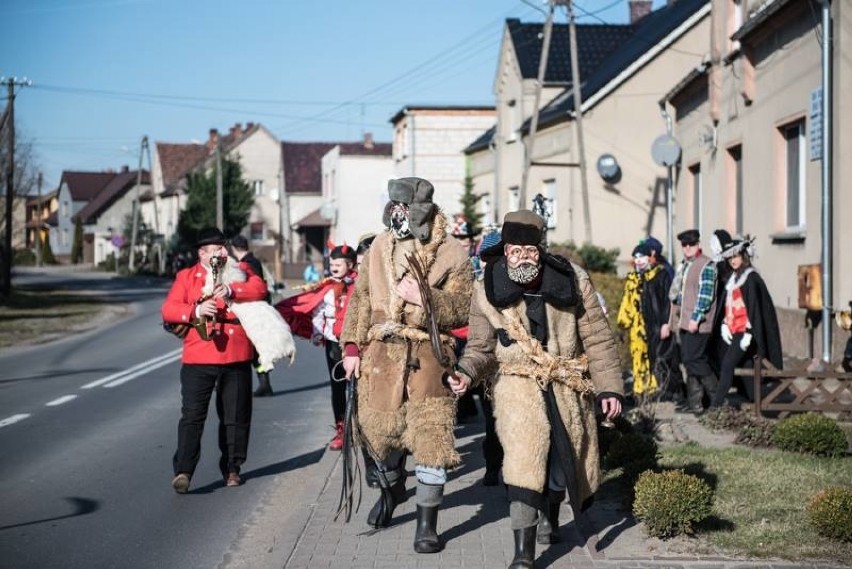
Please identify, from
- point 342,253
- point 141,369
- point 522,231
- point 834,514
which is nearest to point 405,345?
point 522,231

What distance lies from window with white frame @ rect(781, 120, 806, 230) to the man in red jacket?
9.39m

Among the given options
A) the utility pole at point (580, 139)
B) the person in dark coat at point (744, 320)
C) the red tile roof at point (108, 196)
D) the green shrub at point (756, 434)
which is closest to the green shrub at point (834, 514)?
the green shrub at point (756, 434)

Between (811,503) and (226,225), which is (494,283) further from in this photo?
(226,225)

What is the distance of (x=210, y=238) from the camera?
8.23 metres

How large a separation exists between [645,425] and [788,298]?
261 inches

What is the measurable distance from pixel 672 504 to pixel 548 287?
4.65 ft

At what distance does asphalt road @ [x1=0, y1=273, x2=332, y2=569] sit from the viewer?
677cm

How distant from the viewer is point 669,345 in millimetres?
12547

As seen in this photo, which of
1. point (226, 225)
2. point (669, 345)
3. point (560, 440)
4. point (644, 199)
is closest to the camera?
point (560, 440)

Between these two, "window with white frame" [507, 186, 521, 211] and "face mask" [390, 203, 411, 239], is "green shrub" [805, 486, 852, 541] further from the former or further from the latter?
"window with white frame" [507, 186, 521, 211]

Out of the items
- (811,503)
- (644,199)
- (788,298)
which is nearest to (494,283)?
(811,503)

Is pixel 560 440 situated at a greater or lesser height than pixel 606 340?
lesser

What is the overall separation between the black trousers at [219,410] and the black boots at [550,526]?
2671 millimetres

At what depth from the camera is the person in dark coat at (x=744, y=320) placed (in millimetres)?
10977
